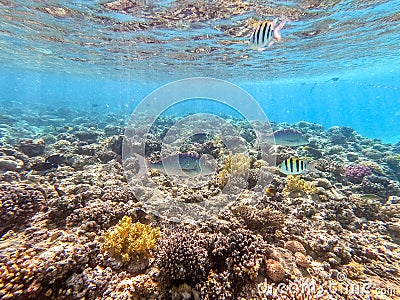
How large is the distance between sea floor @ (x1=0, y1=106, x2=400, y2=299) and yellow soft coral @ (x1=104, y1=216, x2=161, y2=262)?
0.06ft

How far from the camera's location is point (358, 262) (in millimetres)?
4395

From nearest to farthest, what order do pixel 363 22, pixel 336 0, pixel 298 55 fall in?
1. pixel 336 0
2. pixel 363 22
3. pixel 298 55

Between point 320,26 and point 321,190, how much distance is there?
12.0m

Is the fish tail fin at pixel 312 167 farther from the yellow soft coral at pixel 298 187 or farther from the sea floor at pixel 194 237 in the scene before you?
the yellow soft coral at pixel 298 187

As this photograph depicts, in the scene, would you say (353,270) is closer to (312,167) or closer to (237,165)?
(237,165)

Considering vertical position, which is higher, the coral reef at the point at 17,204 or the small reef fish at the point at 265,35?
the small reef fish at the point at 265,35

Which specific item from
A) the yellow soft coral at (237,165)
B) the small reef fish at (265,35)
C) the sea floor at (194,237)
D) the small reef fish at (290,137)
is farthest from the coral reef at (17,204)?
the small reef fish at (290,137)

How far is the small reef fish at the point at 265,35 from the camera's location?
141 inches

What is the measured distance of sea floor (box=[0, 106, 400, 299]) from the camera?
126 inches

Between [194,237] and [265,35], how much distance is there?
386cm

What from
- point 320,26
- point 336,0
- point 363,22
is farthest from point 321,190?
point 363,22

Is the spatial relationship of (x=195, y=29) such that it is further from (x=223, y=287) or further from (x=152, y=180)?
(x=223, y=287)

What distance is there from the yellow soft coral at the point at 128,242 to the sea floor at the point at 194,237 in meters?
0.02

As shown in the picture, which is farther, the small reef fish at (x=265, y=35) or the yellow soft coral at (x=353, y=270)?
the yellow soft coral at (x=353, y=270)
